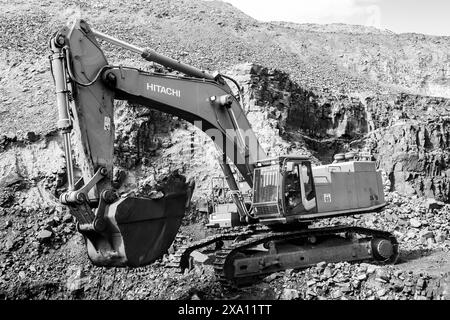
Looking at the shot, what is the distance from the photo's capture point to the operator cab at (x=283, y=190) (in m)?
9.50

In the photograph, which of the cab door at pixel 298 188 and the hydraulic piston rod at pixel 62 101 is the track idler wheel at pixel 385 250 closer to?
the cab door at pixel 298 188

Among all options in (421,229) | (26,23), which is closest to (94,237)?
(421,229)

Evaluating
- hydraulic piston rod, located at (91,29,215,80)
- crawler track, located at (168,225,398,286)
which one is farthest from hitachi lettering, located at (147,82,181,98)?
crawler track, located at (168,225,398,286)

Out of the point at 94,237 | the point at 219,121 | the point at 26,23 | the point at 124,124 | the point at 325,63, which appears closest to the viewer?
the point at 94,237

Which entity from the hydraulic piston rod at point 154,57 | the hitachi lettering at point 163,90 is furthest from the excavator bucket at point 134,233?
the hydraulic piston rod at point 154,57

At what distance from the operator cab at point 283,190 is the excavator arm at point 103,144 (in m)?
2.16

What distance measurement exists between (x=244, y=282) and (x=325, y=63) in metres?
24.2

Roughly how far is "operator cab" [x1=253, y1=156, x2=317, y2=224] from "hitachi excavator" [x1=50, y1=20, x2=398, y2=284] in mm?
20

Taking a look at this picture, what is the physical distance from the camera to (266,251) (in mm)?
9852

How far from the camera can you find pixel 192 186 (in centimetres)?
781

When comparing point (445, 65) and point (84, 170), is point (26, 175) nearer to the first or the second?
point (84, 170)

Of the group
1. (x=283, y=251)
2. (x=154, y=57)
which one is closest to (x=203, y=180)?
(x=283, y=251)

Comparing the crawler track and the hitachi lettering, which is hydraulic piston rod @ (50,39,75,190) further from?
the crawler track

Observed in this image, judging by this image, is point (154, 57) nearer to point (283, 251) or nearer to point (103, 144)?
point (103, 144)
